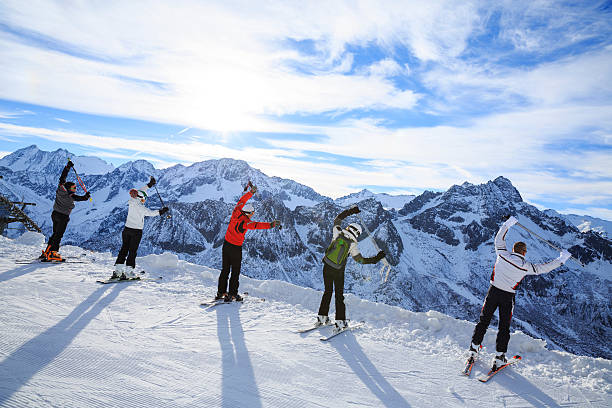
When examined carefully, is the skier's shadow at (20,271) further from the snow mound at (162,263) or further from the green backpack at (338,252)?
the green backpack at (338,252)

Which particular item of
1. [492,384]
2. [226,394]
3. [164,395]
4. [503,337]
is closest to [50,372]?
[164,395]

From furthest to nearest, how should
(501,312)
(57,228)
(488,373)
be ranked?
(57,228)
(501,312)
(488,373)

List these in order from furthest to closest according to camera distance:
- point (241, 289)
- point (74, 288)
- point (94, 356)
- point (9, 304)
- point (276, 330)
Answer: point (241, 289), point (74, 288), point (276, 330), point (9, 304), point (94, 356)

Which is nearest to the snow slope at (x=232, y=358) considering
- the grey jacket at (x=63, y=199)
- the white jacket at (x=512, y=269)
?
the white jacket at (x=512, y=269)

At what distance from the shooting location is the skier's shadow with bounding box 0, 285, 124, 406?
4186 millimetres

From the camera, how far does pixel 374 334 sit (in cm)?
852

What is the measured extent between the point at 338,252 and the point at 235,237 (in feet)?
10.4

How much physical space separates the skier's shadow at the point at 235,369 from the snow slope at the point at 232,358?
0.02 meters

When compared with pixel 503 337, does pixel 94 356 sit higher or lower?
lower

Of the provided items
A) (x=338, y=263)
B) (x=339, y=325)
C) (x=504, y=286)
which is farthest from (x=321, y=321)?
(x=504, y=286)

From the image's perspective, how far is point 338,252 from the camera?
837 cm

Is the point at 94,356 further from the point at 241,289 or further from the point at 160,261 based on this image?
the point at 160,261

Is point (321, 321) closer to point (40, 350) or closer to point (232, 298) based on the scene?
point (232, 298)

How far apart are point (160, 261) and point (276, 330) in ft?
27.9
